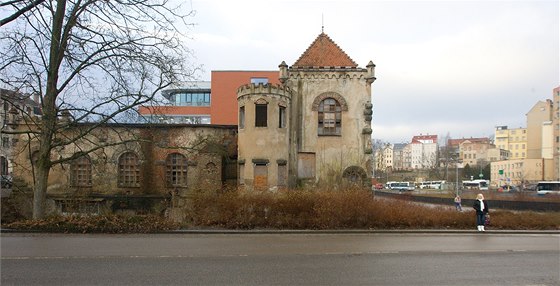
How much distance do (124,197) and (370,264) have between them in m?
22.7

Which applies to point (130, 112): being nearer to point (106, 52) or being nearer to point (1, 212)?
point (106, 52)

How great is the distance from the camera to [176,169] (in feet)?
97.7

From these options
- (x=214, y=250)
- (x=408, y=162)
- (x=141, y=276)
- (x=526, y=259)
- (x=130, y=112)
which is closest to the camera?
(x=141, y=276)

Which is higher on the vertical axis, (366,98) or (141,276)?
(366,98)

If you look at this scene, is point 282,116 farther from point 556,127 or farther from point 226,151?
point 556,127

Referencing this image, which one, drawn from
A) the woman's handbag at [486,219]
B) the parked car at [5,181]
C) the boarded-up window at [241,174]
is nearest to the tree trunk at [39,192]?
the parked car at [5,181]

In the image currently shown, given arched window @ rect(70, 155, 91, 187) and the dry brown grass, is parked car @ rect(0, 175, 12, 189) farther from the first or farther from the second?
the dry brown grass

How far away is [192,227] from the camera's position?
17.5 meters

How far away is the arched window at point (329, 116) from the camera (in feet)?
98.0

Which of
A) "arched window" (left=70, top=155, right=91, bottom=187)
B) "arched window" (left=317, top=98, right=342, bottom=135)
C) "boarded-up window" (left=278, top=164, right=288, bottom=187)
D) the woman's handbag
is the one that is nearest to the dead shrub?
"boarded-up window" (left=278, top=164, right=288, bottom=187)

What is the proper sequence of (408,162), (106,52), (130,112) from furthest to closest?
(408,162) → (130,112) → (106,52)

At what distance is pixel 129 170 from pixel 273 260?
21811 millimetres

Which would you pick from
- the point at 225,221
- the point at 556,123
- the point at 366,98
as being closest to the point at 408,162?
the point at 556,123

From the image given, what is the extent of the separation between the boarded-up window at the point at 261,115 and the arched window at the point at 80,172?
1245 cm
